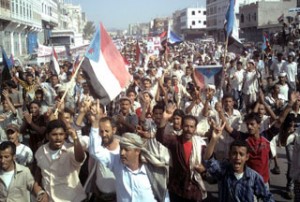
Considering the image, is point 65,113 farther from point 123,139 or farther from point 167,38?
point 167,38

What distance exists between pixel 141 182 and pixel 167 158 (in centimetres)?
31

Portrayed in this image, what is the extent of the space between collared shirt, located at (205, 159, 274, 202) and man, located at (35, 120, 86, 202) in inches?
46.2

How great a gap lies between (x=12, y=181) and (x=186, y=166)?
154cm

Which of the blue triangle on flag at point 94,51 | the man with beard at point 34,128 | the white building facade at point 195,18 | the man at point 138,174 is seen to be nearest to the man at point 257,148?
the man at point 138,174

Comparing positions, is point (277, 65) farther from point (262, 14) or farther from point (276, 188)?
point (262, 14)

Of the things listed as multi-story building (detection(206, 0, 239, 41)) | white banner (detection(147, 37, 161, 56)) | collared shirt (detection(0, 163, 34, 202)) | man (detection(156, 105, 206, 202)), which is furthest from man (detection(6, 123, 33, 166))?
multi-story building (detection(206, 0, 239, 41))

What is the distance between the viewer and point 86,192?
395 cm

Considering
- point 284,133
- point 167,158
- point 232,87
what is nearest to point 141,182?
point 167,158

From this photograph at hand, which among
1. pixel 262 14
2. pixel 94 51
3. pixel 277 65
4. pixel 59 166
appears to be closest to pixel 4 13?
pixel 277 65

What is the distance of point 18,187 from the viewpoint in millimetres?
3629

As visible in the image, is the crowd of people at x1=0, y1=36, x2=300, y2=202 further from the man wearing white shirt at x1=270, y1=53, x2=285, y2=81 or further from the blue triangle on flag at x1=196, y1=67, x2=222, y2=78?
the man wearing white shirt at x1=270, y1=53, x2=285, y2=81

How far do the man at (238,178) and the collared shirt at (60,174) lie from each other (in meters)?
1.20

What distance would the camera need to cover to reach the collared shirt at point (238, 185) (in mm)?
3330

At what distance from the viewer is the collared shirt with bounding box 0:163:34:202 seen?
3611 mm
